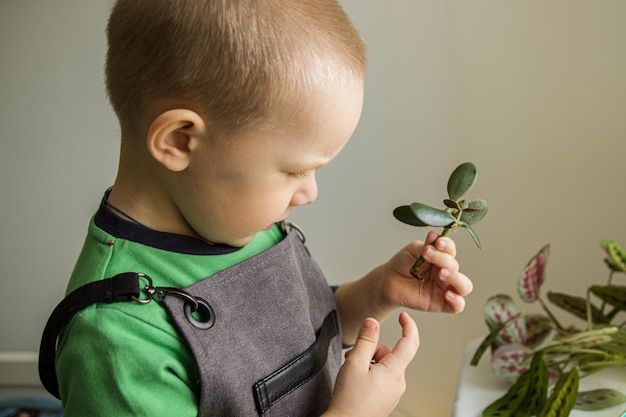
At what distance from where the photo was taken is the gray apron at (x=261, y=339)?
614 millimetres

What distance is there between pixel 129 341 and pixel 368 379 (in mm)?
236

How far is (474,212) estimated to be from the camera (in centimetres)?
62

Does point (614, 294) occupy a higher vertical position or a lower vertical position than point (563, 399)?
higher

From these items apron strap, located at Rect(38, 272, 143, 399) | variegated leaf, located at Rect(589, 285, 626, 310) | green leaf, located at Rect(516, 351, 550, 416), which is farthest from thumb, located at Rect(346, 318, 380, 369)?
variegated leaf, located at Rect(589, 285, 626, 310)

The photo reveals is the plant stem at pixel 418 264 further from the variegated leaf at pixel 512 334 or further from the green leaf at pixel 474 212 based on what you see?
the variegated leaf at pixel 512 334

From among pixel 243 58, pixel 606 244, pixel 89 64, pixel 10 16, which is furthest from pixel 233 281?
pixel 10 16

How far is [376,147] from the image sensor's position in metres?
1.24

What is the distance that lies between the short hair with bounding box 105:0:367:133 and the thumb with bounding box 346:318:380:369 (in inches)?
9.6

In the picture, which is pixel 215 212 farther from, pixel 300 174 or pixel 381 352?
pixel 381 352

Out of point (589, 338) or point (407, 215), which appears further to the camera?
point (589, 338)

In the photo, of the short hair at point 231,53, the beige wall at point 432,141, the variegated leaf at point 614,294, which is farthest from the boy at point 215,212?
the beige wall at point 432,141

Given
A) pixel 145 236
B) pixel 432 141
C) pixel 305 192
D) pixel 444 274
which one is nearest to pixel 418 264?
pixel 444 274

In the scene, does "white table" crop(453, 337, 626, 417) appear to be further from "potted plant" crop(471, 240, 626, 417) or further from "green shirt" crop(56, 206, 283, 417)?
"green shirt" crop(56, 206, 283, 417)

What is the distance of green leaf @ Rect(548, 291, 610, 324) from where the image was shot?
102 centimetres
